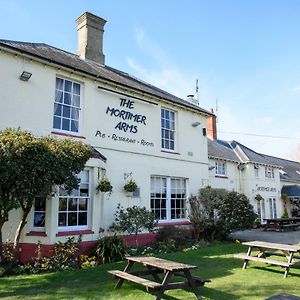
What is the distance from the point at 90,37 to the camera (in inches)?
634

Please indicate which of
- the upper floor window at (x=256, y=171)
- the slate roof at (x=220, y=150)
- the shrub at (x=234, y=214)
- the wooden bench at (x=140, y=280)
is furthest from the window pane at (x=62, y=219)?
the upper floor window at (x=256, y=171)

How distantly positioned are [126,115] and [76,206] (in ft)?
15.6

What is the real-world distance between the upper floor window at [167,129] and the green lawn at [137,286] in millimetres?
7317

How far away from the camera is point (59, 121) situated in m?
12.1

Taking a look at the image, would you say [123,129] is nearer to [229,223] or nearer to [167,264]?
[229,223]

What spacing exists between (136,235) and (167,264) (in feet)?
22.6

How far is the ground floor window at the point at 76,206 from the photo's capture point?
1115cm

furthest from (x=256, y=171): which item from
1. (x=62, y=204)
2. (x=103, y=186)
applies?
(x=62, y=204)

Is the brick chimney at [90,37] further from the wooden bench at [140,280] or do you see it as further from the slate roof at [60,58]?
the wooden bench at [140,280]

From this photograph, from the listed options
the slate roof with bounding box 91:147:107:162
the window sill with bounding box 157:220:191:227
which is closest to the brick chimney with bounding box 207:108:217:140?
the window sill with bounding box 157:220:191:227

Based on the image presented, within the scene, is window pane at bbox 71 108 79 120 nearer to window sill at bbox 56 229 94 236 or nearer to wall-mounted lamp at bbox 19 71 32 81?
wall-mounted lamp at bbox 19 71 32 81

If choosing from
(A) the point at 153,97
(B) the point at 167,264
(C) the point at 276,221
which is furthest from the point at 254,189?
(B) the point at 167,264

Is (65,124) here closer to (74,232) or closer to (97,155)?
(97,155)

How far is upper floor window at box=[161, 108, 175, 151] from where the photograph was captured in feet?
53.1
